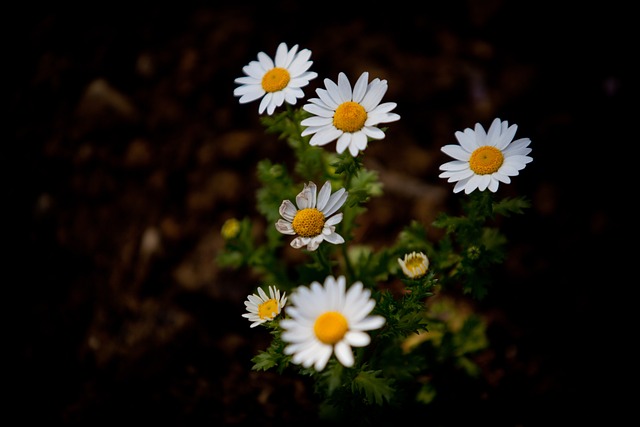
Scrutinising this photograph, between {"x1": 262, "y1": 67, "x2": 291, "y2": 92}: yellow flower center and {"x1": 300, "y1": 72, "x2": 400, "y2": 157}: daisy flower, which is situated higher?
{"x1": 262, "y1": 67, "x2": 291, "y2": 92}: yellow flower center

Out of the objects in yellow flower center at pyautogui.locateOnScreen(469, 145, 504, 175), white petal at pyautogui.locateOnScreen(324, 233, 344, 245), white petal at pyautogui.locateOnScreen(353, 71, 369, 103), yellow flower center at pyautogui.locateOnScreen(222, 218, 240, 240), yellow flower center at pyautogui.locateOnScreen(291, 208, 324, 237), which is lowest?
white petal at pyautogui.locateOnScreen(324, 233, 344, 245)

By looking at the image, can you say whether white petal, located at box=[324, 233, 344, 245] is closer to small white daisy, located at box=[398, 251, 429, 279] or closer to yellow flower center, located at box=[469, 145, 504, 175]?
small white daisy, located at box=[398, 251, 429, 279]

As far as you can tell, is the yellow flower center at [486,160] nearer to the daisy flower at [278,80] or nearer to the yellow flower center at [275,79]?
the daisy flower at [278,80]

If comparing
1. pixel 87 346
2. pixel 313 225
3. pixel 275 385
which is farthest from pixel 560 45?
pixel 87 346

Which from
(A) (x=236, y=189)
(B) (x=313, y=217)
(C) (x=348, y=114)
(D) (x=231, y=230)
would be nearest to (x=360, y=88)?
(C) (x=348, y=114)

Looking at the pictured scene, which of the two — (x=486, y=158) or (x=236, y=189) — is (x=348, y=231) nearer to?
(x=486, y=158)

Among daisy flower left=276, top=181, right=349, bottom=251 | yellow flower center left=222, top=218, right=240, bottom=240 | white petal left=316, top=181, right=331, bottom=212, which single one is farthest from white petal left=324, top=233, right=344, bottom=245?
yellow flower center left=222, top=218, right=240, bottom=240

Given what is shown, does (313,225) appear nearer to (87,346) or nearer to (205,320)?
(205,320)
